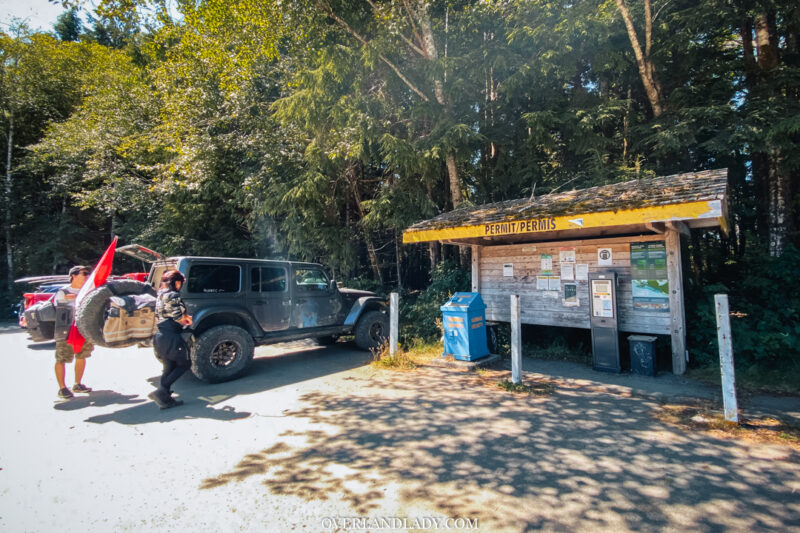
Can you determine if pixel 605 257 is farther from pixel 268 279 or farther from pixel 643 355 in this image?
pixel 268 279

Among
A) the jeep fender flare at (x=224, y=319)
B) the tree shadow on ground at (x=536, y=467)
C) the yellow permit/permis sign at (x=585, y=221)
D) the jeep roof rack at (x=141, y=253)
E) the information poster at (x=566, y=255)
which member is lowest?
the tree shadow on ground at (x=536, y=467)

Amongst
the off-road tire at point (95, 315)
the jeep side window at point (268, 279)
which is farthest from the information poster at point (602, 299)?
the off-road tire at point (95, 315)

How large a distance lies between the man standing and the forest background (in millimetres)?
4749

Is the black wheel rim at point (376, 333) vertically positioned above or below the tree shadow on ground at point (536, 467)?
above

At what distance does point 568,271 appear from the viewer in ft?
24.4

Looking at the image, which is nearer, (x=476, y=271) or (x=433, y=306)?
(x=476, y=271)

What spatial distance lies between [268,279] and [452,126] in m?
5.52

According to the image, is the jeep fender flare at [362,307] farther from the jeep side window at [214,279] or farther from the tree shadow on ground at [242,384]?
the jeep side window at [214,279]

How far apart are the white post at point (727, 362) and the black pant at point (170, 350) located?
20.9ft

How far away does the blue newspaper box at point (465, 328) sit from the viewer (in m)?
7.00

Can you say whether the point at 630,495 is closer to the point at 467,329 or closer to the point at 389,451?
the point at 389,451

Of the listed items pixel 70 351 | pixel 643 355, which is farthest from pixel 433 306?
pixel 70 351

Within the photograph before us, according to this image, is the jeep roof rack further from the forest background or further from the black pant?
the forest background

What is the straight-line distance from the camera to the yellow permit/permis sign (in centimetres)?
525
